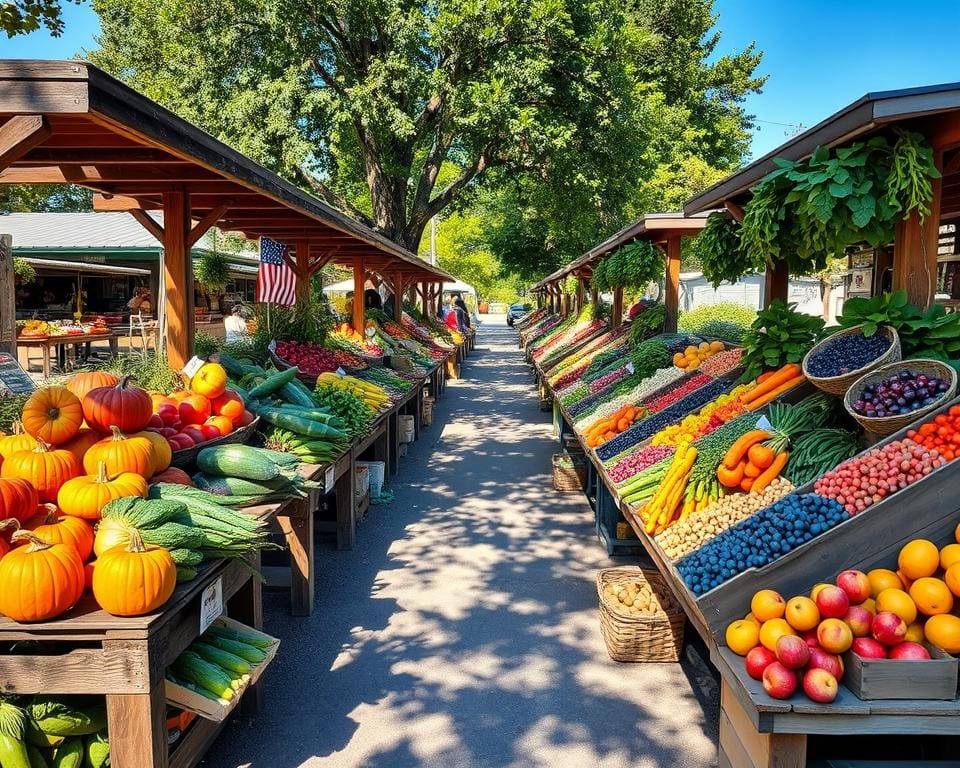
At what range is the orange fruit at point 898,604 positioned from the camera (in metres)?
2.57

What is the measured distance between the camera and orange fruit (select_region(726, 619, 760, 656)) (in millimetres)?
2691

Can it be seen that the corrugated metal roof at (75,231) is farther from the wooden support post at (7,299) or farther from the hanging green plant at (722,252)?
the hanging green plant at (722,252)

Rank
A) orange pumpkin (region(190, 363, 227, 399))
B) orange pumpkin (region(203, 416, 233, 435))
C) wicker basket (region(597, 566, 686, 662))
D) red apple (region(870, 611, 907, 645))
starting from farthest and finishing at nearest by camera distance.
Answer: orange pumpkin (region(190, 363, 227, 399)) → orange pumpkin (region(203, 416, 233, 435)) → wicker basket (region(597, 566, 686, 662)) → red apple (region(870, 611, 907, 645))

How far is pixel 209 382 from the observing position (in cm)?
454

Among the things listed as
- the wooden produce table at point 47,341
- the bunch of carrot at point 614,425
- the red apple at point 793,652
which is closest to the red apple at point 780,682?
the red apple at point 793,652

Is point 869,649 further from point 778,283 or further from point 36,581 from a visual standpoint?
point 778,283

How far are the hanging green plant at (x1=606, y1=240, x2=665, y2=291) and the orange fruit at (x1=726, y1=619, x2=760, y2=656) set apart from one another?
6585 millimetres

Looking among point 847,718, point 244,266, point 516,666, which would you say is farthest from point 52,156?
point 244,266

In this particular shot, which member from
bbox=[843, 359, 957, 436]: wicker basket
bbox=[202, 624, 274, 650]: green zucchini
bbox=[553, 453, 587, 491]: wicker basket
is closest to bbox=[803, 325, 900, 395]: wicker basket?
bbox=[843, 359, 957, 436]: wicker basket

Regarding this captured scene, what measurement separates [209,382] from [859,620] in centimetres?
375

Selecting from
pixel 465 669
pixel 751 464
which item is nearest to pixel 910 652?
pixel 751 464

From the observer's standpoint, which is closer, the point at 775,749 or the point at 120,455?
the point at 775,749

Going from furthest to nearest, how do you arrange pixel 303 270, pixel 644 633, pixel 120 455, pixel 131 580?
pixel 303 270
pixel 644 633
pixel 120 455
pixel 131 580

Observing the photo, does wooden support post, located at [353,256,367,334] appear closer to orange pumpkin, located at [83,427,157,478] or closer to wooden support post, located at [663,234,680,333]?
wooden support post, located at [663,234,680,333]
